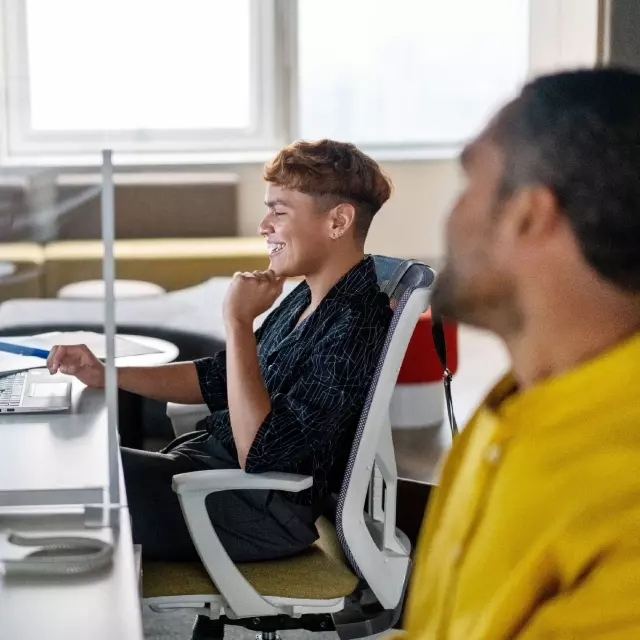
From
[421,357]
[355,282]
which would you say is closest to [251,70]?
[421,357]

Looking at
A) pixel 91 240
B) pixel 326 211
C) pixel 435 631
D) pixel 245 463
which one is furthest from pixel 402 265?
pixel 435 631

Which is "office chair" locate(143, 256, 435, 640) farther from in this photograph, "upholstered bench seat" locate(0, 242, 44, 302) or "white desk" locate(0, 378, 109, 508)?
"upholstered bench seat" locate(0, 242, 44, 302)

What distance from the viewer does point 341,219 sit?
2.03 metres

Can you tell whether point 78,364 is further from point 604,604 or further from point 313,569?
point 604,604

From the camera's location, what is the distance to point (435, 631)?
93 centimetres

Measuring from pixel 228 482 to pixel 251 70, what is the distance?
13.8 feet

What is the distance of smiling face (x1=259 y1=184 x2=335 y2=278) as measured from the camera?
203 cm

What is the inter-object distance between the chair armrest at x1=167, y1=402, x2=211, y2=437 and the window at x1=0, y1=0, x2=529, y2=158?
3.33m

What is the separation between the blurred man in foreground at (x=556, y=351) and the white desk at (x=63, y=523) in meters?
0.39

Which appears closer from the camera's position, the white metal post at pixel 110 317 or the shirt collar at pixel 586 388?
the shirt collar at pixel 586 388

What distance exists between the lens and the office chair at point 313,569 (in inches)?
68.2

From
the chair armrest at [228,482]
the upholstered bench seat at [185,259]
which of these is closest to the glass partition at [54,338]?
the chair armrest at [228,482]

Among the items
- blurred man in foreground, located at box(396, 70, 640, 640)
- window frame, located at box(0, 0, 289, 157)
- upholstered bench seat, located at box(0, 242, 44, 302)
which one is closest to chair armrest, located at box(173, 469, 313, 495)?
upholstered bench seat, located at box(0, 242, 44, 302)

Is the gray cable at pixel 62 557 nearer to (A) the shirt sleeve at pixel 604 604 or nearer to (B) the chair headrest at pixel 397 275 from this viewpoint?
(A) the shirt sleeve at pixel 604 604
